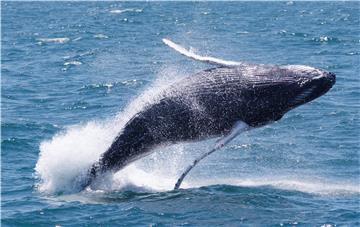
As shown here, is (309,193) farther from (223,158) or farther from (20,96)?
(20,96)

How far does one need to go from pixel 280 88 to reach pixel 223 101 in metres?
1.23

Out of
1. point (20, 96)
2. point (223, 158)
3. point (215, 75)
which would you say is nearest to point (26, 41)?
point (20, 96)

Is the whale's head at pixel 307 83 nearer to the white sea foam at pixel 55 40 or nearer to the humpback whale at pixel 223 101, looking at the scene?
the humpback whale at pixel 223 101

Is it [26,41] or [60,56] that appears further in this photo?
[26,41]

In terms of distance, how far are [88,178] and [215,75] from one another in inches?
142

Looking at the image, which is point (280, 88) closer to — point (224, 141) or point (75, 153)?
point (224, 141)

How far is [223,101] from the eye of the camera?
15.4 metres

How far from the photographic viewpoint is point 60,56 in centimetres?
4591

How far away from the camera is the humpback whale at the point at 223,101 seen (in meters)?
15.2

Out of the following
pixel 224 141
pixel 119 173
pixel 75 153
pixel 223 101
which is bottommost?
pixel 119 173

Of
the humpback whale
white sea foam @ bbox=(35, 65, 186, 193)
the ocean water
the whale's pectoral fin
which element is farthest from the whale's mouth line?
white sea foam @ bbox=(35, 65, 186, 193)

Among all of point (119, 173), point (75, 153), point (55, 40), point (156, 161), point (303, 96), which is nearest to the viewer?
point (303, 96)

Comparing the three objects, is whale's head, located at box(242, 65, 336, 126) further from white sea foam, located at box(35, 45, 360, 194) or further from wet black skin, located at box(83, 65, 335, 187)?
white sea foam, located at box(35, 45, 360, 194)

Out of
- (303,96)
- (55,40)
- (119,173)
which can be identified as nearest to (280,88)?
(303,96)
